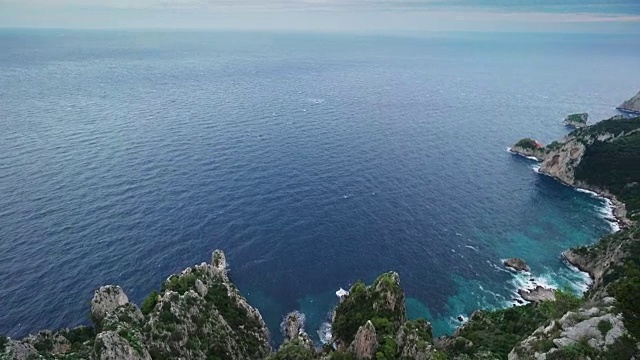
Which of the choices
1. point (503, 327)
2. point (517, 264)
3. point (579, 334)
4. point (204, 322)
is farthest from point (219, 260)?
point (579, 334)

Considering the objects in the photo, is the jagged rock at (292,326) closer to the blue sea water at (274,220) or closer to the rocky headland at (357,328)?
the rocky headland at (357,328)

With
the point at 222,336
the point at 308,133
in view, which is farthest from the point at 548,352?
the point at 308,133

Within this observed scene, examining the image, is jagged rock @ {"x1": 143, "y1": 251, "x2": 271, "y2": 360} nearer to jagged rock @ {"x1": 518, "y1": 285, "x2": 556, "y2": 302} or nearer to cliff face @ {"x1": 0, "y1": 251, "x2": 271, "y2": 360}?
cliff face @ {"x1": 0, "y1": 251, "x2": 271, "y2": 360}

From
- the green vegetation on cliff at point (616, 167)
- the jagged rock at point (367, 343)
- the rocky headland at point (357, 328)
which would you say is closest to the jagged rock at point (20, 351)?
the rocky headland at point (357, 328)

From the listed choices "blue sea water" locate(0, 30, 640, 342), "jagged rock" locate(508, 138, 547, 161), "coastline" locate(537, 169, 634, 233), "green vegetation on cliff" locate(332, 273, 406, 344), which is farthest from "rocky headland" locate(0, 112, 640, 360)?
"jagged rock" locate(508, 138, 547, 161)

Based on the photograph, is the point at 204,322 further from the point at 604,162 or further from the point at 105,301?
the point at 604,162

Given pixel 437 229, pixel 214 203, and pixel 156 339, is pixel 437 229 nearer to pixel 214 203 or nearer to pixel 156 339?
pixel 214 203

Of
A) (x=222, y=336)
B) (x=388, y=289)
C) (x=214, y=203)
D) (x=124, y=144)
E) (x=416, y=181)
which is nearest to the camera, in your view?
(x=222, y=336)
